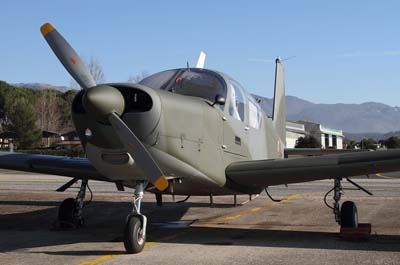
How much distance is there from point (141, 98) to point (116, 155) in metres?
0.85

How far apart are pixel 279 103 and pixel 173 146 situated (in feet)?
25.5

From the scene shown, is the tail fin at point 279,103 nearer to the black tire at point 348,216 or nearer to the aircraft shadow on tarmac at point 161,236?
the aircraft shadow on tarmac at point 161,236

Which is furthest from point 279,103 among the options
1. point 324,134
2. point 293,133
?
point 324,134

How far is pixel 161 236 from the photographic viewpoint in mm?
9234

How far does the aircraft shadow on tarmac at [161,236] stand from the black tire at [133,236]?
26 centimetres

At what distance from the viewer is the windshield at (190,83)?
8812 mm

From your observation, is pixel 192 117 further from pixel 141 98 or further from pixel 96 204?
pixel 96 204

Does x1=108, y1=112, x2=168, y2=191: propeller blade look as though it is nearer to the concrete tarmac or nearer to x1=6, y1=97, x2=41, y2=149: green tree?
the concrete tarmac

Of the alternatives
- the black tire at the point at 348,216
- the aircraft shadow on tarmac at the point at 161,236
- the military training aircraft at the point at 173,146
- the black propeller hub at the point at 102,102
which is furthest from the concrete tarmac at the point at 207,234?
the black propeller hub at the point at 102,102

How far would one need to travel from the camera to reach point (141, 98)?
7.12m

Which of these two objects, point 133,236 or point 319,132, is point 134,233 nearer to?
point 133,236

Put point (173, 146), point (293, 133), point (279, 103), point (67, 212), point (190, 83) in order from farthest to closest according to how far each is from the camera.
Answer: point (293, 133)
point (279, 103)
point (67, 212)
point (190, 83)
point (173, 146)

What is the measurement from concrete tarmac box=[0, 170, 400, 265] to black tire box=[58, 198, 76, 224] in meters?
0.28

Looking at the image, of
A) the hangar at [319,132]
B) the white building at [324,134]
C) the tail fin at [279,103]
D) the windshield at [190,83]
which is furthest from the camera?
the white building at [324,134]
